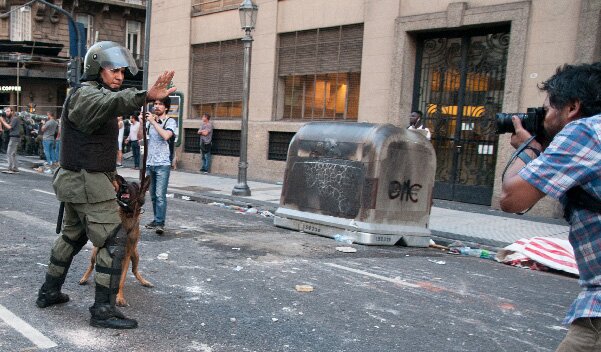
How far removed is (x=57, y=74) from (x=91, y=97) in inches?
1277

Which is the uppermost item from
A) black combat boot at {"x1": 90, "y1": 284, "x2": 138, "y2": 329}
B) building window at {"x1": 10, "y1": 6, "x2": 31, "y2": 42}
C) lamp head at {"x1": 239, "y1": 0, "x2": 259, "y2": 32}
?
building window at {"x1": 10, "y1": 6, "x2": 31, "y2": 42}

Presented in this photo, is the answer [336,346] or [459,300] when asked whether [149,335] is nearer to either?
[336,346]

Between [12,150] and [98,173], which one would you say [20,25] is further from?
[98,173]

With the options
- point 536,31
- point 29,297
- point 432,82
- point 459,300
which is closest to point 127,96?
point 29,297

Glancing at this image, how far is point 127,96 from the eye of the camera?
12.0 ft

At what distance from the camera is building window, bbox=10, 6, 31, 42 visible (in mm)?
33719

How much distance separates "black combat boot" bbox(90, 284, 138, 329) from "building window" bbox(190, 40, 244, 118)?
47.8ft

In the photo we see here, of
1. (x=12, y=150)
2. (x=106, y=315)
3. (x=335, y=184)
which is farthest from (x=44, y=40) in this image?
(x=106, y=315)

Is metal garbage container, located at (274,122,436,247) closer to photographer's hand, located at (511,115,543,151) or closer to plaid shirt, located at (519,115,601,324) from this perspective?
photographer's hand, located at (511,115,543,151)

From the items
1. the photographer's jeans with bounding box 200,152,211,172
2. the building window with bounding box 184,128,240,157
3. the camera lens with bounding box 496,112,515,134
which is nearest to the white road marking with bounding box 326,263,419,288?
the camera lens with bounding box 496,112,515,134

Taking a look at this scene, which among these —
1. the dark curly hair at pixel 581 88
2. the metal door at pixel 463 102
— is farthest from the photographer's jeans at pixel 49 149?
the dark curly hair at pixel 581 88

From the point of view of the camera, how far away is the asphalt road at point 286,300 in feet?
12.9

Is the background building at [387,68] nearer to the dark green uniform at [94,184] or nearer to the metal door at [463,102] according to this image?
the metal door at [463,102]

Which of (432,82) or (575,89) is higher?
(432,82)
